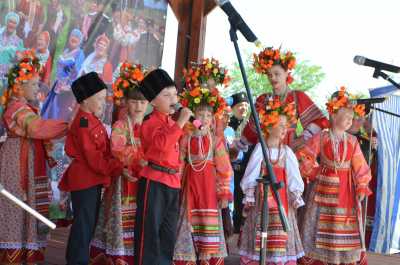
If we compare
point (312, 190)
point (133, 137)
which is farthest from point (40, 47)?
point (312, 190)

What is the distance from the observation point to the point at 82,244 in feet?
13.7

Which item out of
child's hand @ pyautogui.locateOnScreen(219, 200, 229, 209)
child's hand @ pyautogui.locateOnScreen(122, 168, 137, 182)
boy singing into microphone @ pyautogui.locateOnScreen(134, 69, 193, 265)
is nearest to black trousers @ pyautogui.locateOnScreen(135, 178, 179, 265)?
boy singing into microphone @ pyautogui.locateOnScreen(134, 69, 193, 265)

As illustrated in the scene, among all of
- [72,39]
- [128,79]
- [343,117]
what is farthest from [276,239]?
[72,39]

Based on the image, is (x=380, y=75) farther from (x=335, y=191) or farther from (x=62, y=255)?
(x=62, y=255)

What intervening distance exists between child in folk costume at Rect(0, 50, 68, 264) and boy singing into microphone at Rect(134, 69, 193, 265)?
84 centimetres

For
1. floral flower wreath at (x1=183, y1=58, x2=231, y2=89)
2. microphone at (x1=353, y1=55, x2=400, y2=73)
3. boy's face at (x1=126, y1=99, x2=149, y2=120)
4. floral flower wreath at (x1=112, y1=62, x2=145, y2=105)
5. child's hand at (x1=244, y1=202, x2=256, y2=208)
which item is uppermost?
floral flower wreath at (x1=183, y1=58, x2=231, y2=89)

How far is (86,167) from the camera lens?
4281 mm

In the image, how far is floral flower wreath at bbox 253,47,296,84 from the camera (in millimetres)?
4988

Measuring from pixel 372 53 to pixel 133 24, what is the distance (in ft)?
36.7

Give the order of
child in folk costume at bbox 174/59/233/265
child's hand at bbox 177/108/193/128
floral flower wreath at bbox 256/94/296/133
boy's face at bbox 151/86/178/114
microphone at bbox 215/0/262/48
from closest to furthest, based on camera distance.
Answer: microphone at bbox 215/0/262/48 < child's hand at bbox 177/108/193/128 < boy's face at bbox 151/86/178/114 < child in folk costume at bbox 174/59/233/265 < floral flower wreath at bbox 256/94/296/133

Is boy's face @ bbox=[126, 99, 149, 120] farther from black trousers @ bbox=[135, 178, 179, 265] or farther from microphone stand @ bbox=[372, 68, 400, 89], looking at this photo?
microphone stand @ bbox=[372, 68, 400, 89]

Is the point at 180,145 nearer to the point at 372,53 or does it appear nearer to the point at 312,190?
the point at 312,190

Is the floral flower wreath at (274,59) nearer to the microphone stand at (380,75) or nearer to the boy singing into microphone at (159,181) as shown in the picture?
the microphone stand at (380,75)

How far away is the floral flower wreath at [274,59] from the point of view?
196 inches
